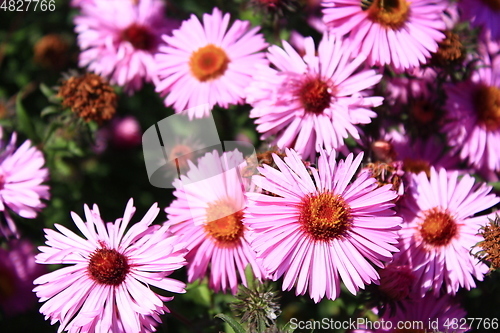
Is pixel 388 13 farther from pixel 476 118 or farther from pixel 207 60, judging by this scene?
pixel 207 60

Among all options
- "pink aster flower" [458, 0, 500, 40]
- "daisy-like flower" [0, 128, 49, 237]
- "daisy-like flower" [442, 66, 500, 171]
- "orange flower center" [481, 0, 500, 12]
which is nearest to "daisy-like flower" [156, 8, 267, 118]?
"daisy-like flower" [0, 128, 49, 237]

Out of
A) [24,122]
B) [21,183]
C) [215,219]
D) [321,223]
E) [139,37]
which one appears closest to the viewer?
[321,223]

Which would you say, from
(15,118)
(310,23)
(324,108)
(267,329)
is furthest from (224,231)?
(15,118)

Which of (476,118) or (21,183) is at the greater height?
(476,118)

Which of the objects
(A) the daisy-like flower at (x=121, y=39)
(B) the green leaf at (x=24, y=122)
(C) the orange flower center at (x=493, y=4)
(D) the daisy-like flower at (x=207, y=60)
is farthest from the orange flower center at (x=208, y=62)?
(C) the orange flower center at (x=493, y=4)

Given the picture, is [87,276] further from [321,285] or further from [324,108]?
[324,108]

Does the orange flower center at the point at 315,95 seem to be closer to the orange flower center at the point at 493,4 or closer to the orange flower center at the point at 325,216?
the orange flower center at the point at 325,216

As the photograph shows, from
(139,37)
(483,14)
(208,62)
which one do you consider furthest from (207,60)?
(483,14)

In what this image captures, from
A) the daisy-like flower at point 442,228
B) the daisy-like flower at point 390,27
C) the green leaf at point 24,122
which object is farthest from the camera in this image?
the green leaf at point 24,122
